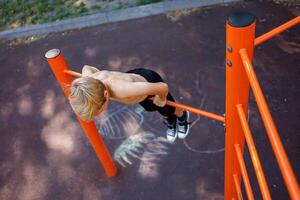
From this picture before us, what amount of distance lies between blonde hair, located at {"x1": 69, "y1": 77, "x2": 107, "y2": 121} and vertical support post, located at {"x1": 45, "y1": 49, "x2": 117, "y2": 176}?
16.8 inches

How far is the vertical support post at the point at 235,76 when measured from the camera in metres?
1.16

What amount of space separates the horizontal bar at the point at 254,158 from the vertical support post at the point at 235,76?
0.06 metres

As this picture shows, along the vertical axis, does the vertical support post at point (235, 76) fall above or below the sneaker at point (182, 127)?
above

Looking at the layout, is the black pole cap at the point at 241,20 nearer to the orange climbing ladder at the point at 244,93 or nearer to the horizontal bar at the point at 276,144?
the orange climbing ladder at the point at 244,93

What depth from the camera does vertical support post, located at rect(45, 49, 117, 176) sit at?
2.06 m

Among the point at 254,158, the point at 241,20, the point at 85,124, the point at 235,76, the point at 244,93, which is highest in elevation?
the point at 241,20

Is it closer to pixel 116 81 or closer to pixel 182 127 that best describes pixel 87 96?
pixel 116 81

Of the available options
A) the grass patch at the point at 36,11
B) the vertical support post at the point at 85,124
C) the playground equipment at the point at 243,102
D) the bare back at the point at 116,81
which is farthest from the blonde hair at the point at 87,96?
the grass patch at the point at 36,11

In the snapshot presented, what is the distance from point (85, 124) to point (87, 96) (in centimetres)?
78

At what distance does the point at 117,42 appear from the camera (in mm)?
4480

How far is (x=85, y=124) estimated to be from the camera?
241cm

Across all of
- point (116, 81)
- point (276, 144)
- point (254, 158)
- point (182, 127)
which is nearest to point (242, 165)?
point (254, 158)

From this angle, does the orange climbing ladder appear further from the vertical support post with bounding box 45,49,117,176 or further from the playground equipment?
the vertical support post with bounding box 45,49,117,176

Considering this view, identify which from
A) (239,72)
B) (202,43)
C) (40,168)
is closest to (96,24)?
(202,43)
